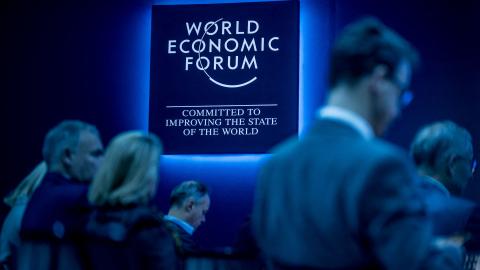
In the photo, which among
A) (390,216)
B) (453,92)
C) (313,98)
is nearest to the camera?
(390,216)

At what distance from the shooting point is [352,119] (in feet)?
3.95

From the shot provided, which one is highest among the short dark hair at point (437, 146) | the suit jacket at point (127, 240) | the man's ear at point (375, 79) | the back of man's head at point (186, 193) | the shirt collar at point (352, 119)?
the man's ear at point (375, 79)

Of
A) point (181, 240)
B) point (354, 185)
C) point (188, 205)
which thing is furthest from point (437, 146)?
point (188, 205)

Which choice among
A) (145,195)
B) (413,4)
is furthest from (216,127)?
(145,195)

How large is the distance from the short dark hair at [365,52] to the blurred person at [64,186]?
1273 millimetres

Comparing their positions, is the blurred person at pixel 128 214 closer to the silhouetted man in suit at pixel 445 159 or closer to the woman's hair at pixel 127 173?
the woman's hair at pixel 127 173

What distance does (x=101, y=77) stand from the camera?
17.8 ft

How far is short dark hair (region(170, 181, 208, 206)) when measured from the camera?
416cm

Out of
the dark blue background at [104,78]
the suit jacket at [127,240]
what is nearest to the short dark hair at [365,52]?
the suit jacket at [127,240]

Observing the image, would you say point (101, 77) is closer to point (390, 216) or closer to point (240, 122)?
point (240, 122)

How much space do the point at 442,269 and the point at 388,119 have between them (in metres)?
0.29

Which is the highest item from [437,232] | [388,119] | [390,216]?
[388,119]

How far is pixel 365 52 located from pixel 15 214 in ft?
7.02

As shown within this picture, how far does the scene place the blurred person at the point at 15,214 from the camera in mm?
2902
